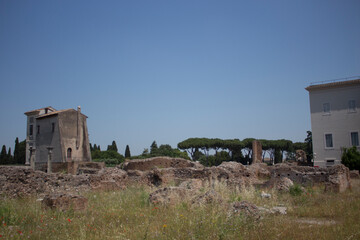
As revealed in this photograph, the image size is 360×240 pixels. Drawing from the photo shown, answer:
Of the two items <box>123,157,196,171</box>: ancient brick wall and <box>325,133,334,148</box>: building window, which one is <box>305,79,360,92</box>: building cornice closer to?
<box>325,133,334,148</box>: building window

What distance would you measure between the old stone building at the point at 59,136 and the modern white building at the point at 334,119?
3069 cm

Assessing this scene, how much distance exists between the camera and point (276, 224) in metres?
5.62

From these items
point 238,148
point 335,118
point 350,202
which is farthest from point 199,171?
point 238,148

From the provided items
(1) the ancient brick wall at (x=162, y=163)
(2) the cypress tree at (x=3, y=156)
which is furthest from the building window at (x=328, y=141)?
(2) the cypress tree at (x=3, y=156)

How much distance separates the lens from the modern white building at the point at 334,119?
29.5 metres

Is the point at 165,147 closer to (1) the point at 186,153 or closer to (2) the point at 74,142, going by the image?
(1) the point at 186,153

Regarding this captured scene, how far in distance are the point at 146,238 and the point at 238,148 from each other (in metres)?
44.8

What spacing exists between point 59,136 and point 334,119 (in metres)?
33.4

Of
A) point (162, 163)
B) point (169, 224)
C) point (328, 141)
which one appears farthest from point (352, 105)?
point (169, 224)

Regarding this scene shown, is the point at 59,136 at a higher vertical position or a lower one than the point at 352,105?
lower

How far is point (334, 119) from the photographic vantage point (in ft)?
99.6

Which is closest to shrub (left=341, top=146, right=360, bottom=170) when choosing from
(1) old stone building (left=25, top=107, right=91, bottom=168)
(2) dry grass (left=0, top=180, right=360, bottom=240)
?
(2) dry grass (left=0, top=180, right=360, bottom=240)

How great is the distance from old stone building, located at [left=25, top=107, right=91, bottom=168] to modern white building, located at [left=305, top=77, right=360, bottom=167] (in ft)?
101

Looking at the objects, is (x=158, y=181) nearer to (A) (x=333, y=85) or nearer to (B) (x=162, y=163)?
(B) (x=162, y=163)
